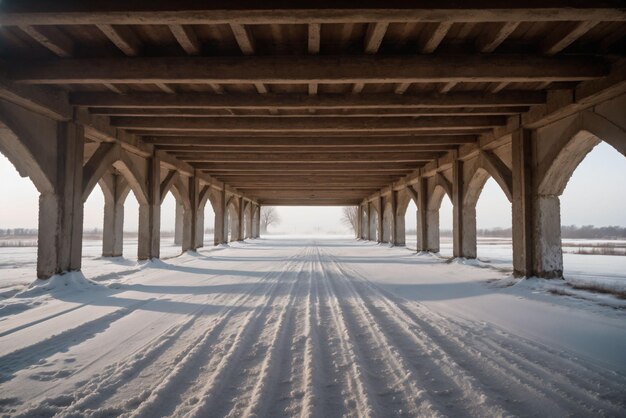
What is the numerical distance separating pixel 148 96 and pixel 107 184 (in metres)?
9.81

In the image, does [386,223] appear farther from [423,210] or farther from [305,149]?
[305,149]

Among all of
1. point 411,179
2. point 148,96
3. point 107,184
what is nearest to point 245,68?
point 148,96

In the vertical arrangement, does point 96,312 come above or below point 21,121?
below

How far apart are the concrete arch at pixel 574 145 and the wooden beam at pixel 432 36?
3.53 m

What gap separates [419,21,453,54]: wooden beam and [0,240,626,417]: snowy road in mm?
4160

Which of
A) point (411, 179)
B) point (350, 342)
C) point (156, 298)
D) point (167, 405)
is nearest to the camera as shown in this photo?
point (167, 405)

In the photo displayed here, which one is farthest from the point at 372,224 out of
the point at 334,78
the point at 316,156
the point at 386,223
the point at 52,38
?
the point at 52,38

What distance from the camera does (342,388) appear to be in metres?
2.78

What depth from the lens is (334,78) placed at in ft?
19.7

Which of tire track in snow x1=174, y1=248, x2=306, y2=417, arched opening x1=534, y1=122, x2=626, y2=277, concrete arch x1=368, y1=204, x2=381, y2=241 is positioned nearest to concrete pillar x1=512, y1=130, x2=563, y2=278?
arched opening x1=534, y1=122, x2=626, y2=277

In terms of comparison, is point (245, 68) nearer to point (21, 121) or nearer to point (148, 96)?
point (148, 96)

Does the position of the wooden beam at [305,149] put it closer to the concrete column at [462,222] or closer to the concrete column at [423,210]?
the concrete column at [462,222]

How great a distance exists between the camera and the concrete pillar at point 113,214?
15.6 metres

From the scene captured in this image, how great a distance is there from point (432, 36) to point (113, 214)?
1531 cm
